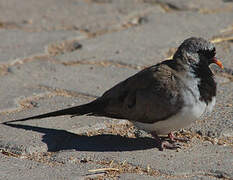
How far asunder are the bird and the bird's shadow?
10 centimetres

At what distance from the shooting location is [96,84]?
436 centimetres

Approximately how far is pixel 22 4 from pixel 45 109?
8.29 feet

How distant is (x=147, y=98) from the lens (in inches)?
132

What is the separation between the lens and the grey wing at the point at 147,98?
10.8 ft

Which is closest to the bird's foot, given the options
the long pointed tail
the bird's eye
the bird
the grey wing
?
the bird

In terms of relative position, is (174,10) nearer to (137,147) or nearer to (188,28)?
(188,28)

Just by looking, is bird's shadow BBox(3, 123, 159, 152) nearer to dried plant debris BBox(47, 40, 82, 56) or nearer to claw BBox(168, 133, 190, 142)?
claw BBox(168, 133, 190, 142)

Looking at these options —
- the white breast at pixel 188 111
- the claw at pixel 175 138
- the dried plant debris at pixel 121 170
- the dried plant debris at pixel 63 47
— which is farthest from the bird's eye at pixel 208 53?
the dried plant debris at pixel 63 47

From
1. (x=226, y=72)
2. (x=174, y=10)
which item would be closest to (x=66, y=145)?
(x=226, y=72)

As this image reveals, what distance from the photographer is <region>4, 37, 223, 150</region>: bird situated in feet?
10.7

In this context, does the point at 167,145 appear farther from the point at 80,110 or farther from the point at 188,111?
the point at 80,110

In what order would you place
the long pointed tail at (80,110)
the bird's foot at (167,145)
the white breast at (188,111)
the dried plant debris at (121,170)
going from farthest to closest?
1. the long pointed tail at (80,110)
2. the bird's foot at (167,145)
3. the white breast at (188,111)
4. the dried plant debris at (121,170)

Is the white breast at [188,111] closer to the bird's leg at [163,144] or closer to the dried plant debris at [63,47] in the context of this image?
the bird's leg at [163,144]

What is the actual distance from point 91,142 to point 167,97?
531 millimetres
